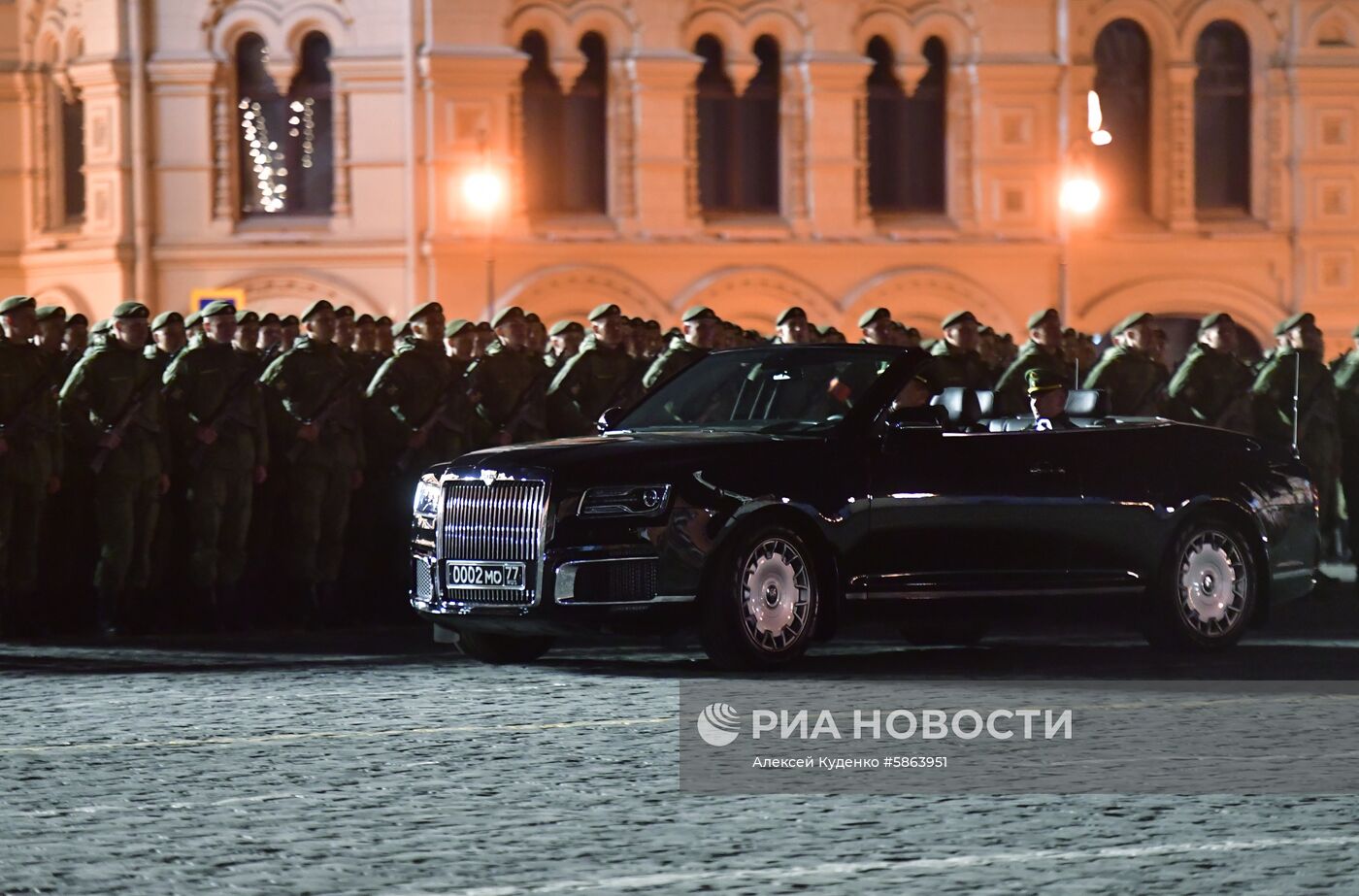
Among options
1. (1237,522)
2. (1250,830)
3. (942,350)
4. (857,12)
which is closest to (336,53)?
(857,12)

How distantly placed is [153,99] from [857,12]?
9228mm

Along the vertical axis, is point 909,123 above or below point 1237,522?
above

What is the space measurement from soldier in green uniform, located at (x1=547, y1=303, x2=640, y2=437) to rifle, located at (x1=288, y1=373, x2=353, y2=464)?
167cm

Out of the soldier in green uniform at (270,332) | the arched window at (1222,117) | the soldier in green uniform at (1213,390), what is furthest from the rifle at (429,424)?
the arched window at (1222,117)

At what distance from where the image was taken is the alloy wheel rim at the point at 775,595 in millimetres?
14227

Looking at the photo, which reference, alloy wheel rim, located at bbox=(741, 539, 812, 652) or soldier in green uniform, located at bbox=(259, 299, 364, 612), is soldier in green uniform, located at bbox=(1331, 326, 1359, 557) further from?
alloy wheel rim, located at bbox=(741, 539, 812, 652)

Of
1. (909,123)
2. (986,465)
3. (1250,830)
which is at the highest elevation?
(909,123)

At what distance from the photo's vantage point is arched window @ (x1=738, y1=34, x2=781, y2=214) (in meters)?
39.2

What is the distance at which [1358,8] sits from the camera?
132ft

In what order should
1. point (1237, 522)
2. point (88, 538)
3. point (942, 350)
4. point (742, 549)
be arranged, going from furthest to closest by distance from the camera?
1. point (942, 350)
2. point (88, 538)
3. point (1237, 522)
4. point (742, 549)

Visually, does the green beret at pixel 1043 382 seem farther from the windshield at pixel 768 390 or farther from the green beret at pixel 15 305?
the green beret at pixel 15 305

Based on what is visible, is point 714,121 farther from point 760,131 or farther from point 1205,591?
point 1205,591

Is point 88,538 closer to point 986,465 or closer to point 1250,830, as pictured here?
point 986,465

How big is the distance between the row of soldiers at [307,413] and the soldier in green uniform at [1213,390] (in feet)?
0.05
